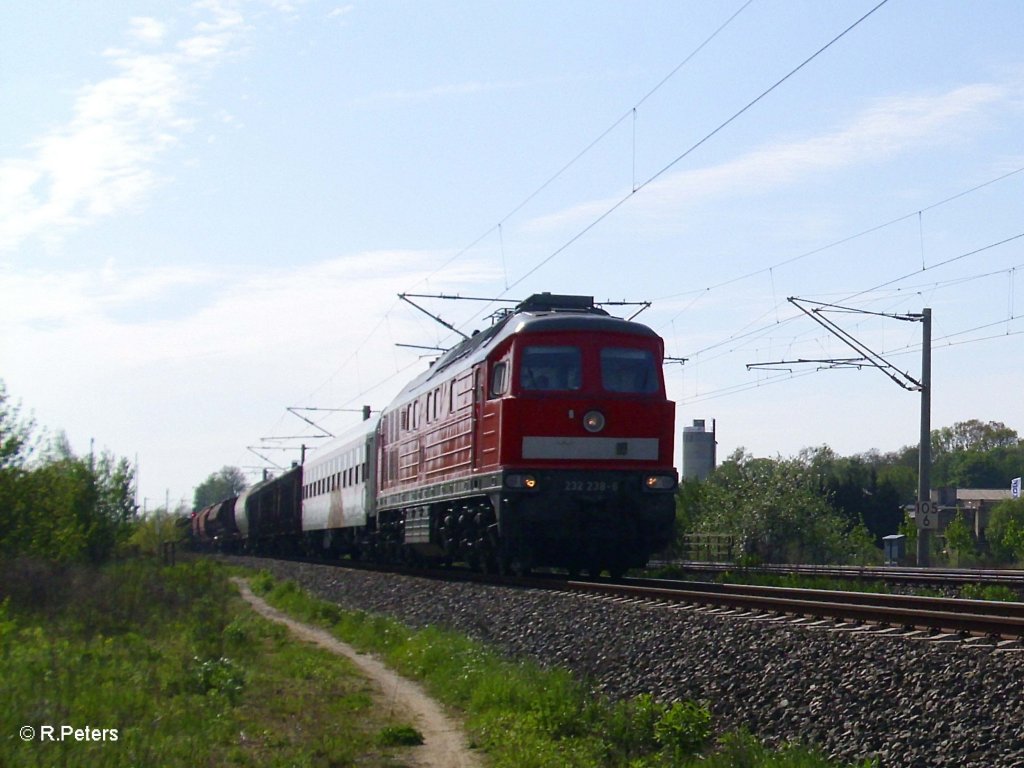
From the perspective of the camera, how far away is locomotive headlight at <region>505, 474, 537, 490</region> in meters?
18.7

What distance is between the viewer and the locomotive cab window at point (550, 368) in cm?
1920

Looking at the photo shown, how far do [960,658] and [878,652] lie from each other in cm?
80

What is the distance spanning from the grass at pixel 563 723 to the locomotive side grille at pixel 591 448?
4.50 metres

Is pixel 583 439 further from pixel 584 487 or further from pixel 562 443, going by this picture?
pixel 584 487

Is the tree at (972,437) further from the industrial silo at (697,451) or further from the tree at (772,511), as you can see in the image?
the tree at (772,511)

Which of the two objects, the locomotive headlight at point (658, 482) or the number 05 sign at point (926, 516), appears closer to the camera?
the locomotive headlight at point (658, 482)

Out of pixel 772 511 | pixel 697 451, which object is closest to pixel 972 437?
pixel 697 451

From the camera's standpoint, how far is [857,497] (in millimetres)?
87188

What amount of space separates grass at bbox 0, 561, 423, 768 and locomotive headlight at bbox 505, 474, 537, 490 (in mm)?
3622

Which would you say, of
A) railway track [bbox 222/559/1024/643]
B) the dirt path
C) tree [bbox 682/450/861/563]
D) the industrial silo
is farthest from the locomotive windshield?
the industrial silo

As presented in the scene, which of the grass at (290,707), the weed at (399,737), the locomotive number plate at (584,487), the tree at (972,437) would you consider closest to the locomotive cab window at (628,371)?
the locomotive number plate at (584,487)

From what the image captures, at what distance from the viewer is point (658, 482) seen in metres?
19.2

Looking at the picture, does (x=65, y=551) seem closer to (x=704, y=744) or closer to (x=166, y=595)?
(x=166, y=595)

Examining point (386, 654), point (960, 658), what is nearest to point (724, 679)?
point (960, 658)
